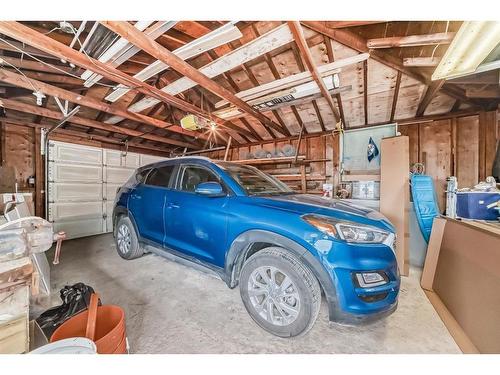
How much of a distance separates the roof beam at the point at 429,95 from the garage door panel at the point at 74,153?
7.85 metres

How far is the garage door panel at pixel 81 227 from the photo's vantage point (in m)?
4.88

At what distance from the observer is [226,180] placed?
7.25 ft

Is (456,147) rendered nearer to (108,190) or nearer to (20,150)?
Result: (108,190)

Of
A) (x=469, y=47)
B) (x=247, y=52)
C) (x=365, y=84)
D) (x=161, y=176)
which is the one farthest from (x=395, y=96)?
(x=161, y=176)

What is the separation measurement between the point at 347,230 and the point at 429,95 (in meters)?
4.07

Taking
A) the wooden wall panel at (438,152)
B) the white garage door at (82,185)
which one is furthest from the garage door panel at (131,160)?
the wooden wall panel at (438,152)

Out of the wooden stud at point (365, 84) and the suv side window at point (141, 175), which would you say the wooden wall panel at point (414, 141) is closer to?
the wooden stud at point (365, 84)

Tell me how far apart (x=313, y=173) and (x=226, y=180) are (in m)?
4.40

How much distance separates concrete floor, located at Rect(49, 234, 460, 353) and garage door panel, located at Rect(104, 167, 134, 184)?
138 inches

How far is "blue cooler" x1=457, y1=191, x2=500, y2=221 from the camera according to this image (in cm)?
232

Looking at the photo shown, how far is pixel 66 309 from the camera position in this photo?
1666 mm

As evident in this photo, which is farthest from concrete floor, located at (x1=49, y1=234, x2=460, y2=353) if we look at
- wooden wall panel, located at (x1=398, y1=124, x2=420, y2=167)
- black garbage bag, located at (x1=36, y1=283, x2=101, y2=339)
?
wooden wall panel, located at (x1=398, y1=124, x2=420, y2=167)
